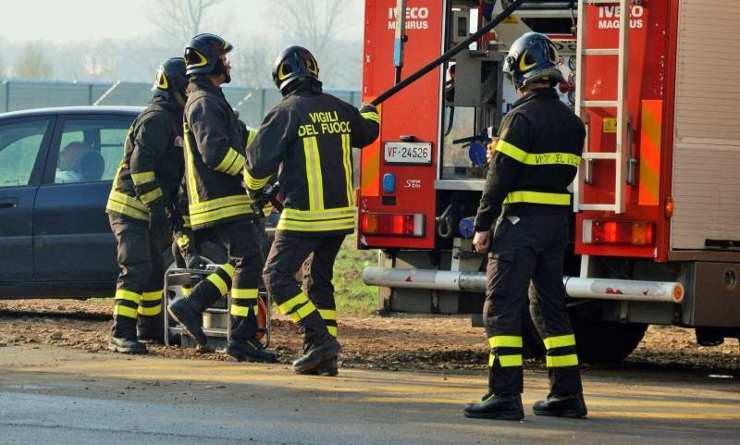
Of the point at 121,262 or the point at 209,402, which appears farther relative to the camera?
the point at 121,262

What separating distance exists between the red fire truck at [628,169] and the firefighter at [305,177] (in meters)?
0.84

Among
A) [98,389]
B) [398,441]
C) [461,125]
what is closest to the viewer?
[398,441]

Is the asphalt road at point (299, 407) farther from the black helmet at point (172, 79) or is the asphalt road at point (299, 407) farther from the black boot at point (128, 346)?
the black helmet at point (172, 79)

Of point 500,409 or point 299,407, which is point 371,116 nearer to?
point 299,407

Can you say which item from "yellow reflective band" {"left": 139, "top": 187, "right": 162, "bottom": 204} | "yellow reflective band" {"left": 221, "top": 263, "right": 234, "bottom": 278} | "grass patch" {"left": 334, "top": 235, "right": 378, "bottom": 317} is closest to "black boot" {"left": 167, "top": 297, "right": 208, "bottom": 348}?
"yellow reflective band" {"left": 221, "top": 263, "right": 234, "bottom": 278}

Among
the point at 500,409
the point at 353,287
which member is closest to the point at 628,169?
the point at 500,409

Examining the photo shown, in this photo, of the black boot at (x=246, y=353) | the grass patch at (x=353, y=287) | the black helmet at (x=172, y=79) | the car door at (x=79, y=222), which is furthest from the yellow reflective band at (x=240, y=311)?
the grass patch at (x=353, y=287)

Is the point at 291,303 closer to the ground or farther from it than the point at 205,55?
closer to the ground

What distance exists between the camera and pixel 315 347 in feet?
29.8

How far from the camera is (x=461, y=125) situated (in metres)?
10.9

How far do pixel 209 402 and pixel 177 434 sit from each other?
0.97 meters

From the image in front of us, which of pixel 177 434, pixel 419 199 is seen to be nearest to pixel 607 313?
pixel 419 199

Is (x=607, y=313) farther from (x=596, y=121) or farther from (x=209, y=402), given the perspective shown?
(x=209, y=402)

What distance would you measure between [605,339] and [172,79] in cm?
326
